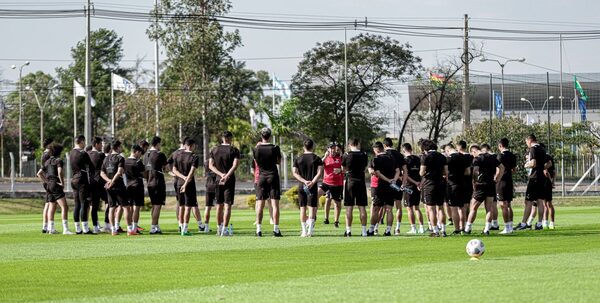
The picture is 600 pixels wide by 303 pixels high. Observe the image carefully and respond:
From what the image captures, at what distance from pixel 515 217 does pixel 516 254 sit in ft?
53.5

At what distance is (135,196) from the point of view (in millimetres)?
25484

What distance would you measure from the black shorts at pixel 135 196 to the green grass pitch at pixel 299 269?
1668 millimetres

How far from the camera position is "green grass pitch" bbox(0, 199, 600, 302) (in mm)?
12031

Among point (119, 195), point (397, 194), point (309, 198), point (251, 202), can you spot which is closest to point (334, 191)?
point (397, 194)

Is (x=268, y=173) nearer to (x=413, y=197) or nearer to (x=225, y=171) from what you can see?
(x=225, y=171)

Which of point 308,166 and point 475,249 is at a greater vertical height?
point 308,166

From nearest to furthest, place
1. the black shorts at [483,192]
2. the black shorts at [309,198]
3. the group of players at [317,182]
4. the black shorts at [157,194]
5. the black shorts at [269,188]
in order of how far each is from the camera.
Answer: the black shorts at [269,188] → the black shorts at [309,198] → the group of players at [317,182] → the black shorts at [483,192] → the black shorts at [157,194]

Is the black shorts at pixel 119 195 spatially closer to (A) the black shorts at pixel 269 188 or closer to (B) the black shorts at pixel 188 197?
(B) the black shorts at pixel 188 197

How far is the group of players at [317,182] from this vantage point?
77.7ft

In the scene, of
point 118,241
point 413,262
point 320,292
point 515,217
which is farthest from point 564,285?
point 515,217

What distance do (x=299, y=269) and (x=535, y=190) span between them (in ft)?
40.5

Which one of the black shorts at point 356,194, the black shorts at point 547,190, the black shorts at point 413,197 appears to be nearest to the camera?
the black shorts at point 356,194

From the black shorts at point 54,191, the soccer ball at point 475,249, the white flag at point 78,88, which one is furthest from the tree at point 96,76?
the soccer ball at point 475,249

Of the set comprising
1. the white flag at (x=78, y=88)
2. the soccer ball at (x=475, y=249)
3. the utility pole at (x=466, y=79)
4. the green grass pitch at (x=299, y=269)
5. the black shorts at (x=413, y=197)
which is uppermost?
the white flag at (x=78, y=88)
